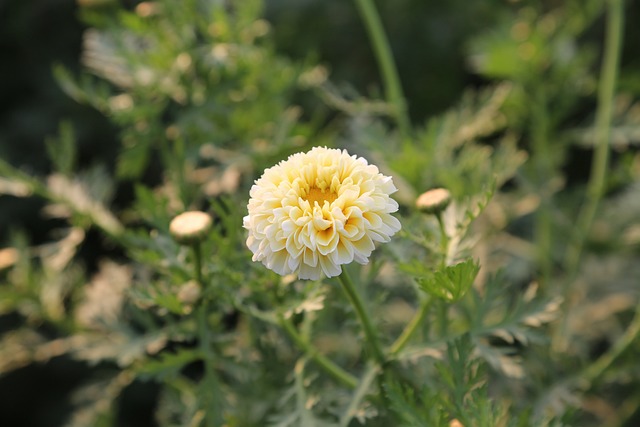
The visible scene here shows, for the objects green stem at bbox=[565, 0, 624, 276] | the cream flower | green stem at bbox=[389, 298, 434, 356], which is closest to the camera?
the cream flower

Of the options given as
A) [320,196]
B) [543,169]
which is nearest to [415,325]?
[320,196]

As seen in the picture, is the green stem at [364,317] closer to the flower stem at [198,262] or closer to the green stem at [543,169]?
the flower stem at [198,262]

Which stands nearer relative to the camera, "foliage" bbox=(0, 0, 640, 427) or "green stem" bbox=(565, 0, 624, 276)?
"foliage" bbox=(0, 0, 640, 427)


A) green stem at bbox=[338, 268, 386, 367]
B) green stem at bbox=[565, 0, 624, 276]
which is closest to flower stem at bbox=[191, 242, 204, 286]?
green stem at bbox=[338, 268, 386, 367]

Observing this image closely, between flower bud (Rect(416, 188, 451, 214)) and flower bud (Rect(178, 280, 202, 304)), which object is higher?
flower bud (Rect(178, 280, 202, 304))

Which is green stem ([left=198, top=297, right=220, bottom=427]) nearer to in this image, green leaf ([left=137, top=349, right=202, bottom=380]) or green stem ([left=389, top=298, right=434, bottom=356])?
green leaf ([left=137, top=349, right=202, bottom=380])

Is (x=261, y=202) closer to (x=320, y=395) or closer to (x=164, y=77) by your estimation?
(x=320, y=395)

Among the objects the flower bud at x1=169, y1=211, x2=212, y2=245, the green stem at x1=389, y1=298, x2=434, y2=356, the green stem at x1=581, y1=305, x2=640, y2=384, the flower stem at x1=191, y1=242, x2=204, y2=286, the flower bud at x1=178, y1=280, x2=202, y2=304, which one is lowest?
the green stem at x1=581, y1=305, x2=640, y2=384

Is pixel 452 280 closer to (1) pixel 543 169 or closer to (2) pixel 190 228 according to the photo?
(2) pixel 190 228
